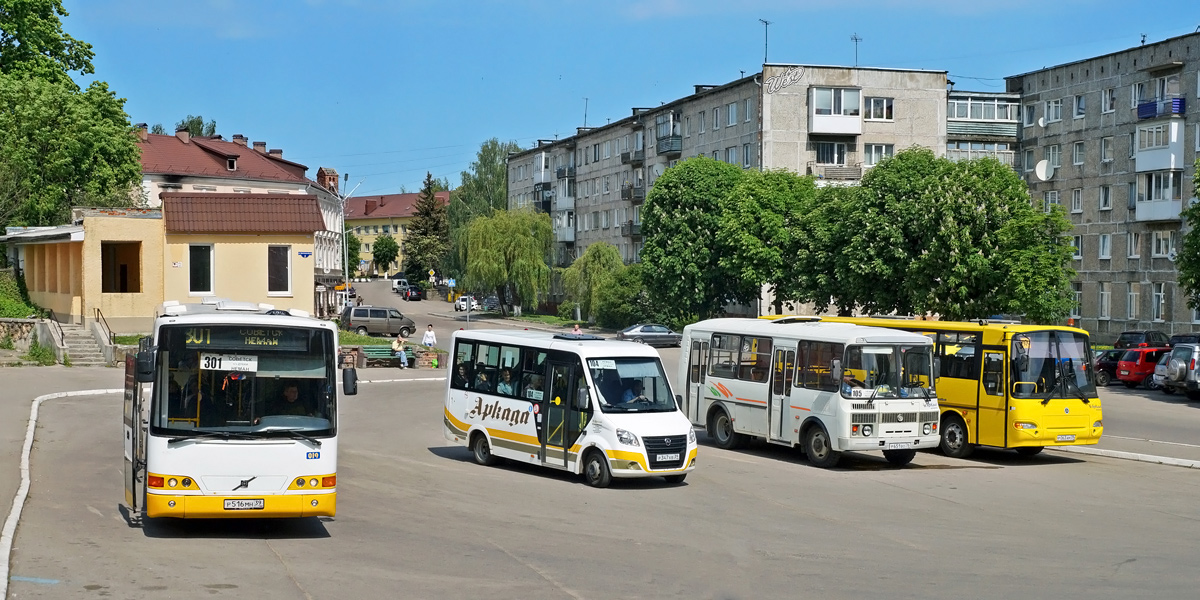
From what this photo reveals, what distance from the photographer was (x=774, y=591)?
10.9 metres

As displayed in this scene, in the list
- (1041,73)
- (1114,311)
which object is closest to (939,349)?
(1114,311)

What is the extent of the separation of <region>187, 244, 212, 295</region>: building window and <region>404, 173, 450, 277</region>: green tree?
8509 centimetres

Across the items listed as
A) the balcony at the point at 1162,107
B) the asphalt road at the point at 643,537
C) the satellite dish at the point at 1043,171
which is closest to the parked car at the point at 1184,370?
the asphalt road at the point at 643,537

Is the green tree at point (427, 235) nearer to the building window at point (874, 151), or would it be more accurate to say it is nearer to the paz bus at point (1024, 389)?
the building window at point (874, 151)

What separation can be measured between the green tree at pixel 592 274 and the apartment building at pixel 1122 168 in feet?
86.5

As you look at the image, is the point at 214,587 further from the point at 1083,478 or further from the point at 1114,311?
the point at 1114,311

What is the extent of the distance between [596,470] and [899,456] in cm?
701

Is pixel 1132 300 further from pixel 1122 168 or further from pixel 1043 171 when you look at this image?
pixel 1043 171

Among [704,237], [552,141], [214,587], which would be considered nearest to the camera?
[214,587]

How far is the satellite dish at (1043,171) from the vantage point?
6644cm

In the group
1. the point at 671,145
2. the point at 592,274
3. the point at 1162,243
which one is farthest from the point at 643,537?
the point at 671,145

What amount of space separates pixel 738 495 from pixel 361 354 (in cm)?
2979

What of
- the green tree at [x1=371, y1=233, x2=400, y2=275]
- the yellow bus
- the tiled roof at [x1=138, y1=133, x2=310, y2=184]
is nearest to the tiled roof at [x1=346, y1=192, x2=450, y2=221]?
the green tree at [x1=371, y1=233, x2=400, y2=275]

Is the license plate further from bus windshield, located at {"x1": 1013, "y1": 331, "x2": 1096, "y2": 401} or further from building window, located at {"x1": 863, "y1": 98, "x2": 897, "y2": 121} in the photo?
building window, located at {"x1": 863, "y1": 98, "x2": 897, "y2": 121}
